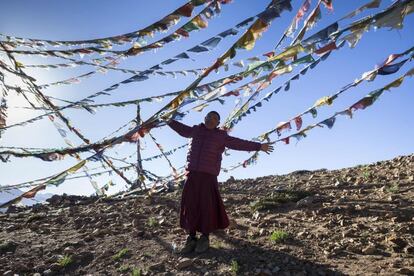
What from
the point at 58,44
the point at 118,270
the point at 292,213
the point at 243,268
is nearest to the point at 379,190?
the point at 292,213

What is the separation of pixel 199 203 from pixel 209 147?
2.46 ft

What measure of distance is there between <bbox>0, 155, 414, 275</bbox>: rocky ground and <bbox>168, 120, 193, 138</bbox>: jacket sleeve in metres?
1.54

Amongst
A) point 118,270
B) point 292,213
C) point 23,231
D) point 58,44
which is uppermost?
point 58,44

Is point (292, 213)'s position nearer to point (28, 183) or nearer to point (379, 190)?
point (379, 190)

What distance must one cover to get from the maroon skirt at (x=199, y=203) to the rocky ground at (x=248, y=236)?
14.7 inches

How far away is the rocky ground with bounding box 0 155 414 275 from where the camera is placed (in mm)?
5090

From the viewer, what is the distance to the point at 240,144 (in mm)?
5809

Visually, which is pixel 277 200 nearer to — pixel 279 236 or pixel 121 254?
pixel 279 236

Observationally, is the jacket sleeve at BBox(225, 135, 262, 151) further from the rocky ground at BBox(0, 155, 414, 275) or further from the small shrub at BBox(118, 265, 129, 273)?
the small shrub at BBox(118, 265, 129, 273)

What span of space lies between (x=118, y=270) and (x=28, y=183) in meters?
1.60

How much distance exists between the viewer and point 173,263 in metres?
5.45

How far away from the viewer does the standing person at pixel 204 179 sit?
18.6 feet

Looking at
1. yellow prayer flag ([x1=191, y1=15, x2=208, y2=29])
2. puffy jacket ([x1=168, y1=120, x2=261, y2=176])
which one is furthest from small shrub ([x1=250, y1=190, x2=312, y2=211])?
yellow prayer flag ([x1=191, y1=15, x2=208, y2=29])

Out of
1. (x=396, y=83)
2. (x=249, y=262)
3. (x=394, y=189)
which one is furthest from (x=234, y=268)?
(x=394, y=189)
